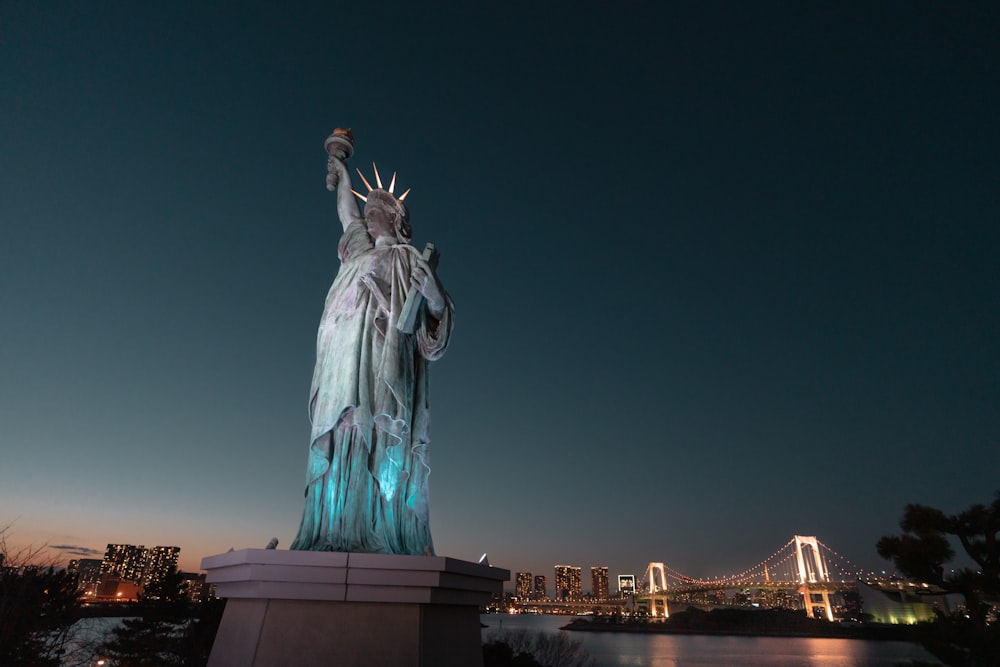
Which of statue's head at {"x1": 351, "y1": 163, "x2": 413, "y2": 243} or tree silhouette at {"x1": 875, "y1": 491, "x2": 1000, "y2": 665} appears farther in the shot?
tree silhouette at {"x1": 875, "y1": 491, "x2": 1000, "y2": 665}

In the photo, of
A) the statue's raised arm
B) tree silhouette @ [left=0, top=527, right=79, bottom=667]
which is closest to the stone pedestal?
the statue's raised arm

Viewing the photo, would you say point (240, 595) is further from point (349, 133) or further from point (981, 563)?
point (981, 563)

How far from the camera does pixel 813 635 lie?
2736 inches

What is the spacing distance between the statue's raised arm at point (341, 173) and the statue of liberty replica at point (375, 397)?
26.1 inches

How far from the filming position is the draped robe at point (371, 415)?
4.76 m

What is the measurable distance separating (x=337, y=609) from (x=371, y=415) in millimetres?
1630

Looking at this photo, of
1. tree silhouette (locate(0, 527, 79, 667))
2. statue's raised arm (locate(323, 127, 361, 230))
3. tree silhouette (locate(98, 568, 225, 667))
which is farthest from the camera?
tree silhouette (locate(98, 568, 225, 667))

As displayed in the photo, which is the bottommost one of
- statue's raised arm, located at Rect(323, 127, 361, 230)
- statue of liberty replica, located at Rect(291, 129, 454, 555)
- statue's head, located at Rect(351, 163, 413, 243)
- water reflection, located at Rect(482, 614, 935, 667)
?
water reflection, located at Rect(482, 614, 935, 667)

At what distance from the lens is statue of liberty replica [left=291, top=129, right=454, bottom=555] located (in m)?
4.77

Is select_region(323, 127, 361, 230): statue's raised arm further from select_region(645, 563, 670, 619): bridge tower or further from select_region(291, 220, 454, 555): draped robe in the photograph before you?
select_region(645, 563, 670, 619): bridge tower

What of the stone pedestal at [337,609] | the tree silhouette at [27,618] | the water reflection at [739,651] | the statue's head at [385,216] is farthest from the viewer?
the water reflection at [739,651]

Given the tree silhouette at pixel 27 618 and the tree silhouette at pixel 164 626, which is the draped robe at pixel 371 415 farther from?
the tree silhouette at pixel 164 626

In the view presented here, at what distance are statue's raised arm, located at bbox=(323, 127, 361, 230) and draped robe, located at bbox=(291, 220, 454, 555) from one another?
1.09 meters

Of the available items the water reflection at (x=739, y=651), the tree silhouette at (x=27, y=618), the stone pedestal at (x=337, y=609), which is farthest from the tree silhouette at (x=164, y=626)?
the water reflection at (x=739, y=651)
